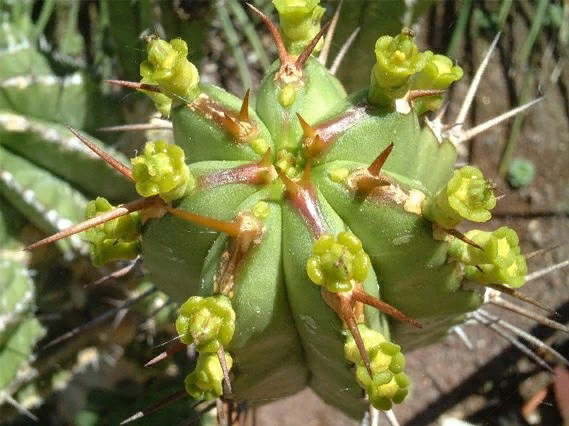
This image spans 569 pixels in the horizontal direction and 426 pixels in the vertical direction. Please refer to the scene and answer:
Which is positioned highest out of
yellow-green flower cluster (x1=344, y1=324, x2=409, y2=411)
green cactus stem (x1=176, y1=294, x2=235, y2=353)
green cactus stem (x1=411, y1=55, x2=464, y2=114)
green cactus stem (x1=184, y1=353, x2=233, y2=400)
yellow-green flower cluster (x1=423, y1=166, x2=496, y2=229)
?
green cactus stem (x1=411, y1=55, x2=464, y2=114)

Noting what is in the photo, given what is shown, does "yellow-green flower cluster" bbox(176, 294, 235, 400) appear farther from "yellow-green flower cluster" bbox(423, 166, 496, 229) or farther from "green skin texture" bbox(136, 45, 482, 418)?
"yellow-green flower cluster" bbox(423, 166, 496, 229)

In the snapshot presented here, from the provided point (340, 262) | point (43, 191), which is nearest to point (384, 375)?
point (340, 262)

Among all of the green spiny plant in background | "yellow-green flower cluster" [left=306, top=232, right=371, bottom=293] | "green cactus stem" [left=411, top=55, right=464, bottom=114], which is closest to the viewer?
"yellow-green flower cluster" [left=306, top=232, right=371, bottom=293]

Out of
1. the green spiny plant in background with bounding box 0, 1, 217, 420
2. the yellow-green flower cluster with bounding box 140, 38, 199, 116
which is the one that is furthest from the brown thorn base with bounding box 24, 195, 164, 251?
the green spiny plant in background with bounding box 0, 1, 217, 420

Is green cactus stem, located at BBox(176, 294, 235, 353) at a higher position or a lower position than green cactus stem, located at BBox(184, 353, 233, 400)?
higher

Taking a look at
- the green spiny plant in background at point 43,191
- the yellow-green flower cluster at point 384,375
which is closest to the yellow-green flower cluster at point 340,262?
the yellow-green flower cluster at point 384,375

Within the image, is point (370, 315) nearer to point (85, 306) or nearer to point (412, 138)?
point (412, 138)

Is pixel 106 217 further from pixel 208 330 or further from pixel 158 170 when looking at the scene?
pixel 208 330

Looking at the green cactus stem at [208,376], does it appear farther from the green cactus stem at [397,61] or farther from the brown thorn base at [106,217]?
the green cactus stem at [397,61]
